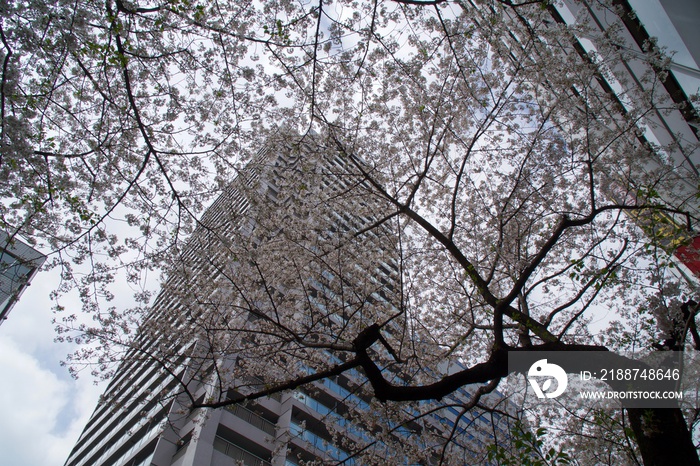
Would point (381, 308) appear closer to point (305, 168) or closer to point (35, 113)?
point (305, 168)

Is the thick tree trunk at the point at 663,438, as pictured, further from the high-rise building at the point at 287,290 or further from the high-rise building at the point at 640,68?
the high-rise building at the point at 640,68

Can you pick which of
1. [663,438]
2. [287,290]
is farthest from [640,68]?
[287,290]

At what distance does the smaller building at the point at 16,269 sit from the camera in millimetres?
5141

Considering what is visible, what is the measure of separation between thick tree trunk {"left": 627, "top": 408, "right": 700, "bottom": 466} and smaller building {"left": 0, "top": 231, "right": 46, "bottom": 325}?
25.3 ft

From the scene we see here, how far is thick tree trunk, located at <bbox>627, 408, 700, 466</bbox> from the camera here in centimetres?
415

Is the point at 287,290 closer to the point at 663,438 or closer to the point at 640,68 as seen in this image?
the point at 663,438

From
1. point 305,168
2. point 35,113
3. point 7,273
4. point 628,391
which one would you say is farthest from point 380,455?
point 35,113

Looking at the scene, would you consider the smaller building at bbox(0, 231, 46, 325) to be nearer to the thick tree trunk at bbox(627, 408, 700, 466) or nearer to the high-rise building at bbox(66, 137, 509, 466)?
the high-rise building at bbox(66, 137, 509, 466)

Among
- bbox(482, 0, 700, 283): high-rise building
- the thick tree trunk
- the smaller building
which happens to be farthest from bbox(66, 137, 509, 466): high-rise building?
bbox(482, 0, 700, 283): high-rise building

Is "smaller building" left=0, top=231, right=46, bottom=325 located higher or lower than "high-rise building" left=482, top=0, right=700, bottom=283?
lower

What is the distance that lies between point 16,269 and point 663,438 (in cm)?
820

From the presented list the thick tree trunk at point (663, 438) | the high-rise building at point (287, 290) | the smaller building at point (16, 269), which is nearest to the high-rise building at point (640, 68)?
the thick tree trunk at point (663, 438)

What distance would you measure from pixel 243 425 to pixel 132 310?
10873mm

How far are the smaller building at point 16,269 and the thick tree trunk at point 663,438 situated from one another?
25.3ft
